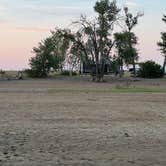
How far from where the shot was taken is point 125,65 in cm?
7844

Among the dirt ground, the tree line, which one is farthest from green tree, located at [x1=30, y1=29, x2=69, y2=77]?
the dirt ground

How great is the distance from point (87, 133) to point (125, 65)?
64.3m

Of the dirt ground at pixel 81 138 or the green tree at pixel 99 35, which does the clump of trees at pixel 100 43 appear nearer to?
the green tree at pixel 99 35

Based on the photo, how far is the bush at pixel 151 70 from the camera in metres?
81.8

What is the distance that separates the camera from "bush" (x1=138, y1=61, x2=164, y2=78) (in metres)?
81.8

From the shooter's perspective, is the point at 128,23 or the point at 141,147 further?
the point at 128,23

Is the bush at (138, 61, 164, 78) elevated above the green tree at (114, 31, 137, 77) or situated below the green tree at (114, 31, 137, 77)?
below

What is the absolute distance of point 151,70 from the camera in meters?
81.8

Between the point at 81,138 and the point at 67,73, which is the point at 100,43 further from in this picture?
the point at 81,138

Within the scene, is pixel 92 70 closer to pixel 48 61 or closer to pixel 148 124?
pixel 48 61

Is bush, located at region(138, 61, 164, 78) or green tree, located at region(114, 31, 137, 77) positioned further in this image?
bush, located at region(138, 61, 164, 78)

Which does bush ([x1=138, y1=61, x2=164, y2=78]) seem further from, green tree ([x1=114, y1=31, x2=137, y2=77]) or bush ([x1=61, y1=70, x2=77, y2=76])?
bush ([x1=61, y1=70, x2=77, y2=76])

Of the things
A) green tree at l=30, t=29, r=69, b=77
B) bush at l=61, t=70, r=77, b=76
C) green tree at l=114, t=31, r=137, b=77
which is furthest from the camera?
bush at l=61, t=70, r=77, b=76

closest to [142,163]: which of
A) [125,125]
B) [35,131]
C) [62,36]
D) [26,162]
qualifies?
[26,162]
